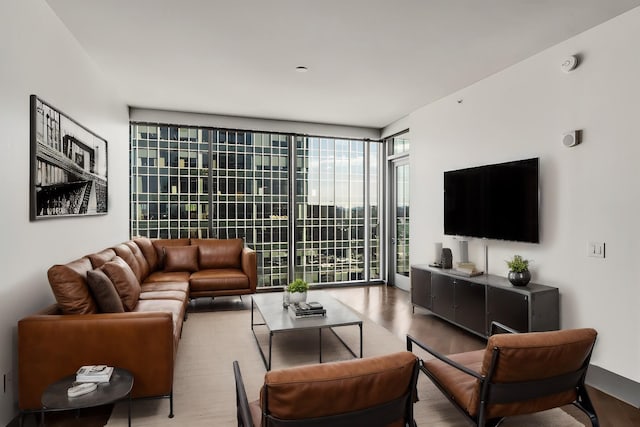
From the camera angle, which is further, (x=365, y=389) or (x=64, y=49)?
(x=64, y=49)

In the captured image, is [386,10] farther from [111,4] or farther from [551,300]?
[551,300]

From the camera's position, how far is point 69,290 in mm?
2555

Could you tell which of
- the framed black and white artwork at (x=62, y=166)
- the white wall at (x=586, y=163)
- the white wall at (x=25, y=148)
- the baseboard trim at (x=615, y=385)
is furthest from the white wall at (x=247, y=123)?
the baseboard trim at (x=615, y=385)

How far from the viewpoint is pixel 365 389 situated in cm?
146

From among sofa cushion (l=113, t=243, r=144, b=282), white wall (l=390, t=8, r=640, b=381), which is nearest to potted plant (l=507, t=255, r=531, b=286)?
white wall (l=390, t=8, r=640, b=381)

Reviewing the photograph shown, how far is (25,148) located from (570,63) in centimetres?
425

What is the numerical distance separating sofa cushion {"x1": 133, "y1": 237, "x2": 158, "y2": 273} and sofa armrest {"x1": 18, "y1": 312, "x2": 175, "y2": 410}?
110 inches

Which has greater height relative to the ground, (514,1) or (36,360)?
(514,1)

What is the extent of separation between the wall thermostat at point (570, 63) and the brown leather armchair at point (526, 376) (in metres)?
2.41

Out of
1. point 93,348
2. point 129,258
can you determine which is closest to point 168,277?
point 129,258

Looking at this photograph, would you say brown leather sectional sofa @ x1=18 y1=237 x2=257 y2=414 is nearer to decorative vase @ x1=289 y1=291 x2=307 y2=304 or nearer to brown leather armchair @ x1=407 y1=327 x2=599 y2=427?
decorative vase @ x1=289 y1=291 x2=307 y2=304

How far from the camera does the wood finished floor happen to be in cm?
249

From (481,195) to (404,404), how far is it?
10.4 ft

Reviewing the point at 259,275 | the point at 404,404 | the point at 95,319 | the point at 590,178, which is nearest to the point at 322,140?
the point at 259,275
